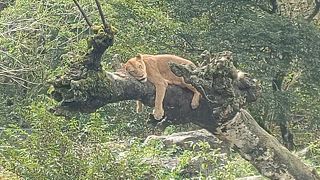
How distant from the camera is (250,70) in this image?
13305 millimetres

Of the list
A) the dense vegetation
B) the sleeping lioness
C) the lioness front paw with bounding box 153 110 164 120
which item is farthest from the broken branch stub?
the dense vegetation

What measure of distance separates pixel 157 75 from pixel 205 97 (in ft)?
3.45

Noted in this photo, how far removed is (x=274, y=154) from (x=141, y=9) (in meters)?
8.02

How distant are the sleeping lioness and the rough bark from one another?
0.06 metres

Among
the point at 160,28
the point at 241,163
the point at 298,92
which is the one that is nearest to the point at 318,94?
the point at 298,92

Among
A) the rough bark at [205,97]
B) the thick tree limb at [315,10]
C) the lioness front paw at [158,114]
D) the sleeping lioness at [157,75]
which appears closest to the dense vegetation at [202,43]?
the thick tree limb at [315,10]

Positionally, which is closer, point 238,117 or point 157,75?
point 238,117

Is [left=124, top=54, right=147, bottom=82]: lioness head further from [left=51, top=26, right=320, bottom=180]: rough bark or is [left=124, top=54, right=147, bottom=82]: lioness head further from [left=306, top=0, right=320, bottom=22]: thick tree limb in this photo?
[left=306, top=0, right=320, bottom=22]: thick tree limb

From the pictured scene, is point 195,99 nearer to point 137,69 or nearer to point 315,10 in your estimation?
point 137,69

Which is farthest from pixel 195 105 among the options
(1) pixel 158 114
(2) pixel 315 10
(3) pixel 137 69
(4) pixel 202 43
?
(2) pixel 315 10

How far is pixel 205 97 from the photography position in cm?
542

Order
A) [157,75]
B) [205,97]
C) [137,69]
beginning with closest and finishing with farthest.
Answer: [205,97], [137,69], [157,75]

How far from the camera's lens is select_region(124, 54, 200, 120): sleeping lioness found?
5629 mm

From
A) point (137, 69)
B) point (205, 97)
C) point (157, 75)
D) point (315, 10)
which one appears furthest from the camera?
point (315, 10)
